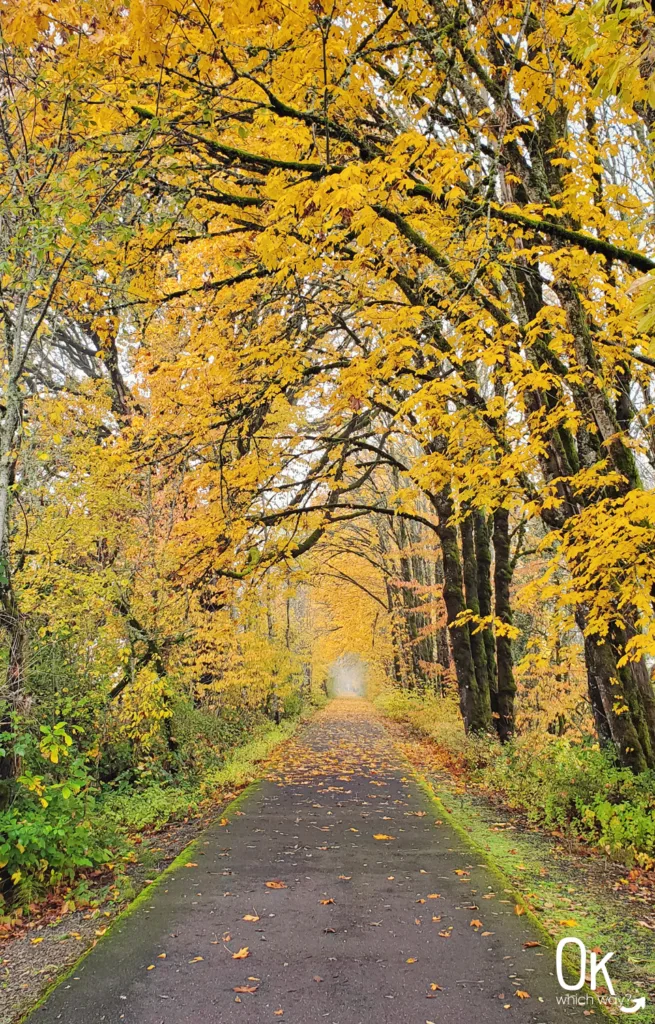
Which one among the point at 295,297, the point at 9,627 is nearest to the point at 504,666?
the point at 295,297

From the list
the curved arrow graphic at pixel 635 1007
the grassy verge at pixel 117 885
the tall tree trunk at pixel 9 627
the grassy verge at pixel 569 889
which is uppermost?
the tall tree trunk at pixel 9 627

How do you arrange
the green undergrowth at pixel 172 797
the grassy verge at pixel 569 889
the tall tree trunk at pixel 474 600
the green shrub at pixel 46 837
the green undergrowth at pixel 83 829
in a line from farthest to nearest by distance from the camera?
1. the tall tree trunk at pixel 474 600
2. the green undergrowth at pixel 172 797
3. the green undergrowth at pixel 83 829
4. the green shrub at pixel 46 837
5. the grassy verge at pixel 569 889

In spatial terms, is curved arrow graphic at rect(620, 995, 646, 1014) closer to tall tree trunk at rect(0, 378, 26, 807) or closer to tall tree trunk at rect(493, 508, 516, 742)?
tall tree trunk at rect(0, 378, 26, 807)

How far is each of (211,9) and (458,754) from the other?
12.1 meters

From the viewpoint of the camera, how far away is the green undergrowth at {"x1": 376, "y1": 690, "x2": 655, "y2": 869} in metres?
6.05

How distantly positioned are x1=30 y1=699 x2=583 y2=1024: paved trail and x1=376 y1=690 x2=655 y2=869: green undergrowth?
131cm

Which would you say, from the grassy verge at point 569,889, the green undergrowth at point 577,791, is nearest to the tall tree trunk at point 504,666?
the green undergrowth at point 577,791

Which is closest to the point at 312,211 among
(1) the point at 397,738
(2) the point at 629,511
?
(2) the point at 629,511

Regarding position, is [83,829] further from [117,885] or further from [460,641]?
[460,641]

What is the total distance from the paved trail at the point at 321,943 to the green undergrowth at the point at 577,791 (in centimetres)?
131

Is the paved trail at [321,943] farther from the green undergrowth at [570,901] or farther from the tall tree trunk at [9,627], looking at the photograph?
the tall tree trunk at [9,627]

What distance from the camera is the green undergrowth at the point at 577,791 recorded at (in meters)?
6.05

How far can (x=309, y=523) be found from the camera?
11328 mm

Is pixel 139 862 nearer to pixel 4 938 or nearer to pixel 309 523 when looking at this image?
pixel 4 938
